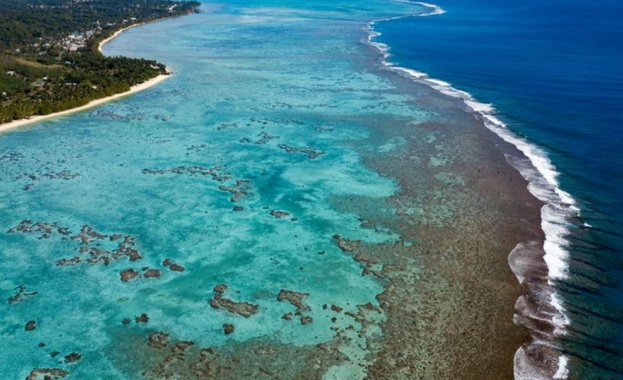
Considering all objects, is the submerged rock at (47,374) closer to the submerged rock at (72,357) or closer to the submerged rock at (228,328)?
the submerged rock at (72,357)

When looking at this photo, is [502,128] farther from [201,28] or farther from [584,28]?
[201,28]

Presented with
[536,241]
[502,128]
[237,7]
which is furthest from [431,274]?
[237,7]

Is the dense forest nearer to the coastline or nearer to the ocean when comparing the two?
the coastline

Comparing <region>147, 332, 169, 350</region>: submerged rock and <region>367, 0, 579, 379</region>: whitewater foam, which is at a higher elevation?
<region>367, 0, 579, 379</region>: whitewater foam

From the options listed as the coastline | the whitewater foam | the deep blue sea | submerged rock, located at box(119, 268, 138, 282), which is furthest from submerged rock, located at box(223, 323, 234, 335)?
the coastline

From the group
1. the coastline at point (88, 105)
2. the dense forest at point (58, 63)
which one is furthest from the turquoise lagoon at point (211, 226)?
the dense forest at point (58, 63)

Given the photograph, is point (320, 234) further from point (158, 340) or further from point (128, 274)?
point (158, 340)

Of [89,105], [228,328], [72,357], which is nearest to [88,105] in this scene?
[89,105]
